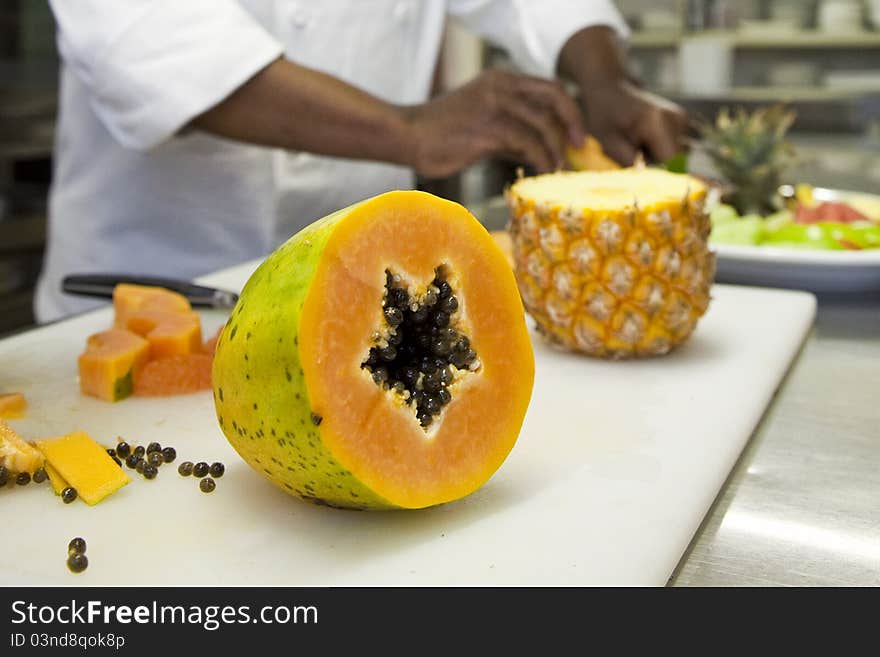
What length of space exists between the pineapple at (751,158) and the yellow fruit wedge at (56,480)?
1366 mm

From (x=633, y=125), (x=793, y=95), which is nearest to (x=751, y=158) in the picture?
(x=633, y=125)

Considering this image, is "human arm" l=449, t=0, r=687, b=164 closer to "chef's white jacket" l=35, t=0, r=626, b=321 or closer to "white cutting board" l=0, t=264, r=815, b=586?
"chef's white jacket" l=35, t=0, r=626, b=321

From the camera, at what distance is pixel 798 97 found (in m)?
4.53

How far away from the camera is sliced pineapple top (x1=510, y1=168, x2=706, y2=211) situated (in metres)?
1.15

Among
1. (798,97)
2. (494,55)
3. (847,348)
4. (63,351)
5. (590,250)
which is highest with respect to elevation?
(590,250)

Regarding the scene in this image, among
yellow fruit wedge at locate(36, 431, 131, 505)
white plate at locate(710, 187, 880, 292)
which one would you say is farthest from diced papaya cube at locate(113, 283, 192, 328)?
white plate at locate(710, 187, 880, 292)

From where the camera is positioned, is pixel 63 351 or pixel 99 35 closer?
pixel 63 351

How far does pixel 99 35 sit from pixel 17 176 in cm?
178

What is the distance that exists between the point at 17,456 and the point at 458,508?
37cm

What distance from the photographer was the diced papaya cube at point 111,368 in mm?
1053

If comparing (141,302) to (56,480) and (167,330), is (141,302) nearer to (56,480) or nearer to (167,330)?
(167,330)

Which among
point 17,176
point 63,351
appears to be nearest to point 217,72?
point 63,351

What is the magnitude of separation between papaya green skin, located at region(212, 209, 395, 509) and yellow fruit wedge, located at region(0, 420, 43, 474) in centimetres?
→ 18

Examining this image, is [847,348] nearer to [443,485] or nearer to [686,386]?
[686,386]
